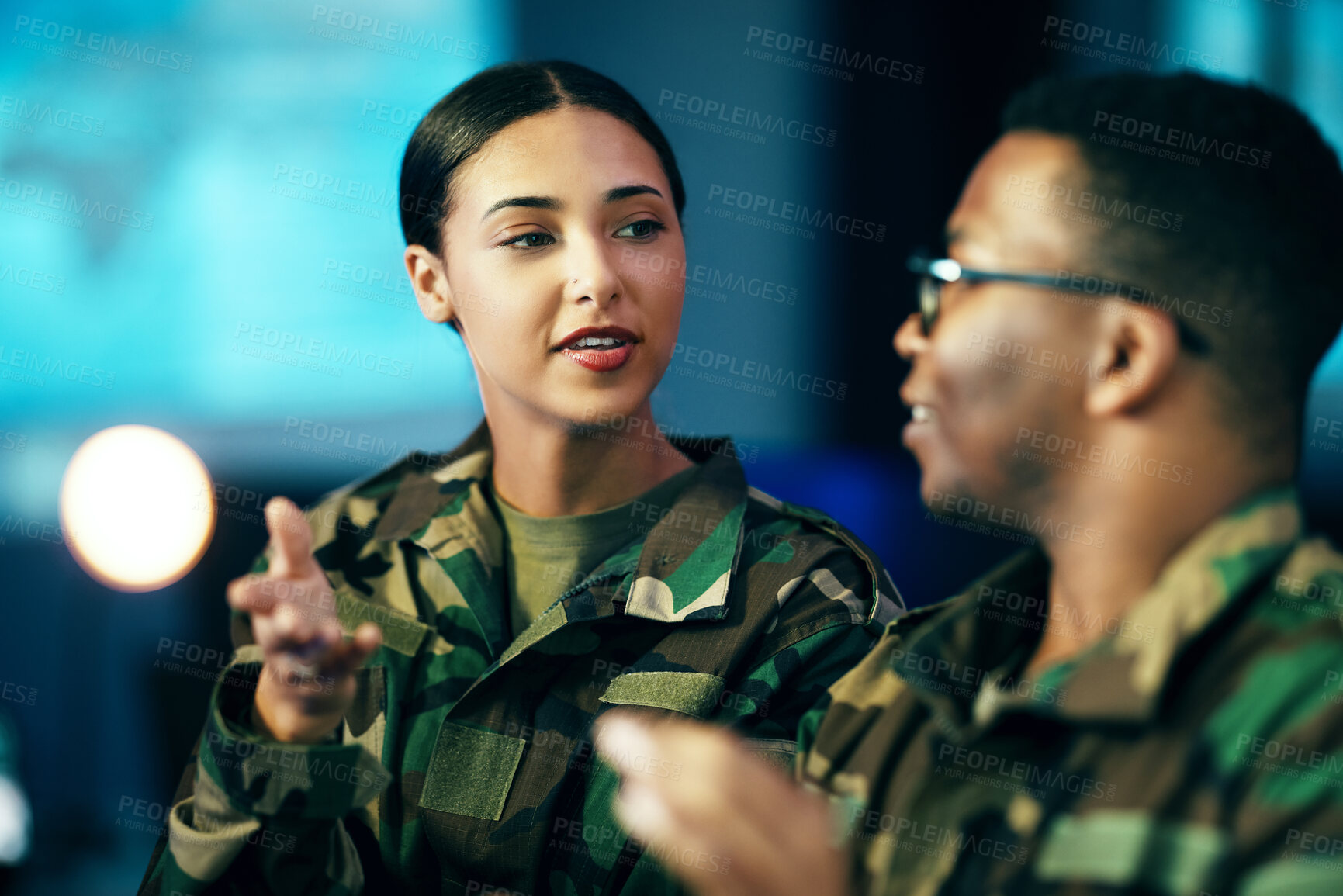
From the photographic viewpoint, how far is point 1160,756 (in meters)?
0.62

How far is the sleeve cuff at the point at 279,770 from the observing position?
93cm

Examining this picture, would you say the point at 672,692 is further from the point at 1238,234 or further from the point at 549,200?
the point at 1238,234

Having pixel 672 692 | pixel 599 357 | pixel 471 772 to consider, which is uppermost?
pixel 599 357

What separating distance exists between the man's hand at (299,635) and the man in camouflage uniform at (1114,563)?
0.26 metres

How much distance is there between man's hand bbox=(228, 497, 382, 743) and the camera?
80 cm

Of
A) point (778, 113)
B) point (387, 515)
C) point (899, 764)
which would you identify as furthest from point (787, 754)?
point (778, 113)

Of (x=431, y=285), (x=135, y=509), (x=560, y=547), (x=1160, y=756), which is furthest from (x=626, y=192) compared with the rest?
(x=135, y=509)

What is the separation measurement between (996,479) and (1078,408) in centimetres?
7

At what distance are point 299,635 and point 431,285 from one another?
1.89ft

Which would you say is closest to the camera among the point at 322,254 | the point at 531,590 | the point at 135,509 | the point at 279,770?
the point at 279,770

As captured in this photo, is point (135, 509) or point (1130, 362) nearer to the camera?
point (1130, 362)

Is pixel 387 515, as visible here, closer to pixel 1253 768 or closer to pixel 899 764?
pixel 899 764

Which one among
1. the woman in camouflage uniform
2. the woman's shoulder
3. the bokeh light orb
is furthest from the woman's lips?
the bokeh light orb

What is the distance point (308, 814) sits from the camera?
0.96 meters
